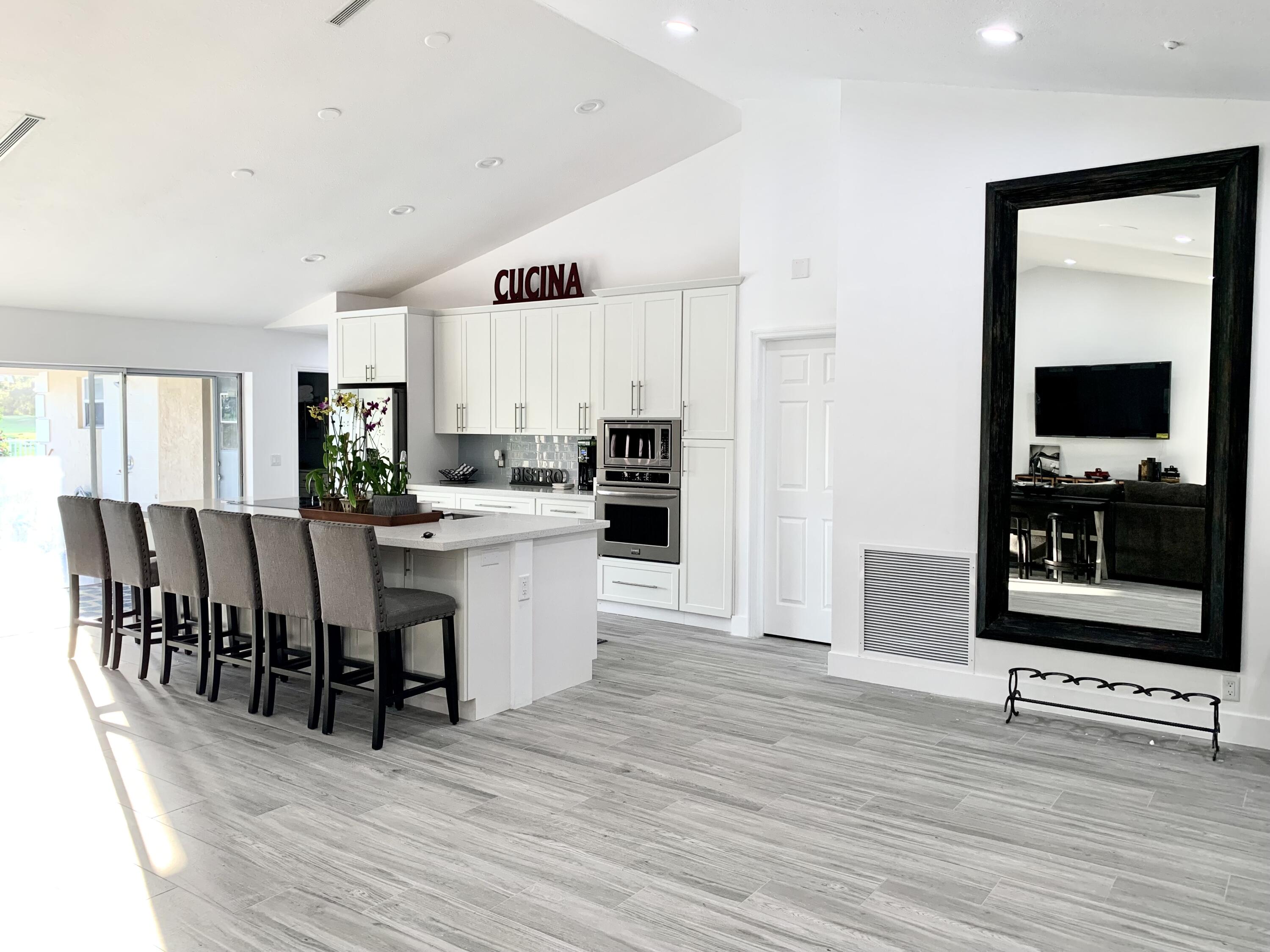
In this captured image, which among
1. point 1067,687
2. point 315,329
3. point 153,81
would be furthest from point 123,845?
point 315,329

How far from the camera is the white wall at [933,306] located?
14.1ft

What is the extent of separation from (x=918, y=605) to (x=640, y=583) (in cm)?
233

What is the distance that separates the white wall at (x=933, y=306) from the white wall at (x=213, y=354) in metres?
6.00

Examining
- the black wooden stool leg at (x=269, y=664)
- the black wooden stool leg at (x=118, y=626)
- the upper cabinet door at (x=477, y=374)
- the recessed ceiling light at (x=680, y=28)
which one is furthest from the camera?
the upper cabinet door at (x=477, y=374)

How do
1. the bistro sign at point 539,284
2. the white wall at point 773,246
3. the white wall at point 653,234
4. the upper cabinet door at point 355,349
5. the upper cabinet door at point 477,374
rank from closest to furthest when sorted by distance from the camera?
1. the white wall at point 773,246
2. the white wall at point 653,234
3. the bistro sign at point 539,284
4. the upper cabinet door at point 477,374
5. the upper cabinet door at point 355,349

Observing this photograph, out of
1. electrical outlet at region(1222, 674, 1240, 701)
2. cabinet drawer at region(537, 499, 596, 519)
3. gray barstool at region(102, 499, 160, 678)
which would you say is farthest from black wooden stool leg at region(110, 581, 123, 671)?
electrical outlet at region(1222, 674, 1240, 701)

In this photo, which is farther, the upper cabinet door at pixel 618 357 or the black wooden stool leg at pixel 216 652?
the upper cabinet door at pixel 618 357

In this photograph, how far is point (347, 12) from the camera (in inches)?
175

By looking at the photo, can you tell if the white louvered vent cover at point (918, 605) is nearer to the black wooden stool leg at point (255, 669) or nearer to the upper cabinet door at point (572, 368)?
the upper cabinet door at point (572, 368)

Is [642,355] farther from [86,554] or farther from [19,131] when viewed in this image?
[19,131]

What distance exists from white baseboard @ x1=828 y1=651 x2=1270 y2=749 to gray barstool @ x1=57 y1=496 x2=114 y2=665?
4136mm

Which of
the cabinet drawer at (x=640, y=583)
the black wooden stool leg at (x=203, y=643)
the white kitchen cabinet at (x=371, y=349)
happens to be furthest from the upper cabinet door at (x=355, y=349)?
the black wooden stool leg at (x=203, y=643)

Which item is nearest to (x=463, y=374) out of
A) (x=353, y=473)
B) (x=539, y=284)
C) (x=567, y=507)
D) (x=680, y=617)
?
(x=539, y=284)

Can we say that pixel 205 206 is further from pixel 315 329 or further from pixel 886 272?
pixel 886 272
